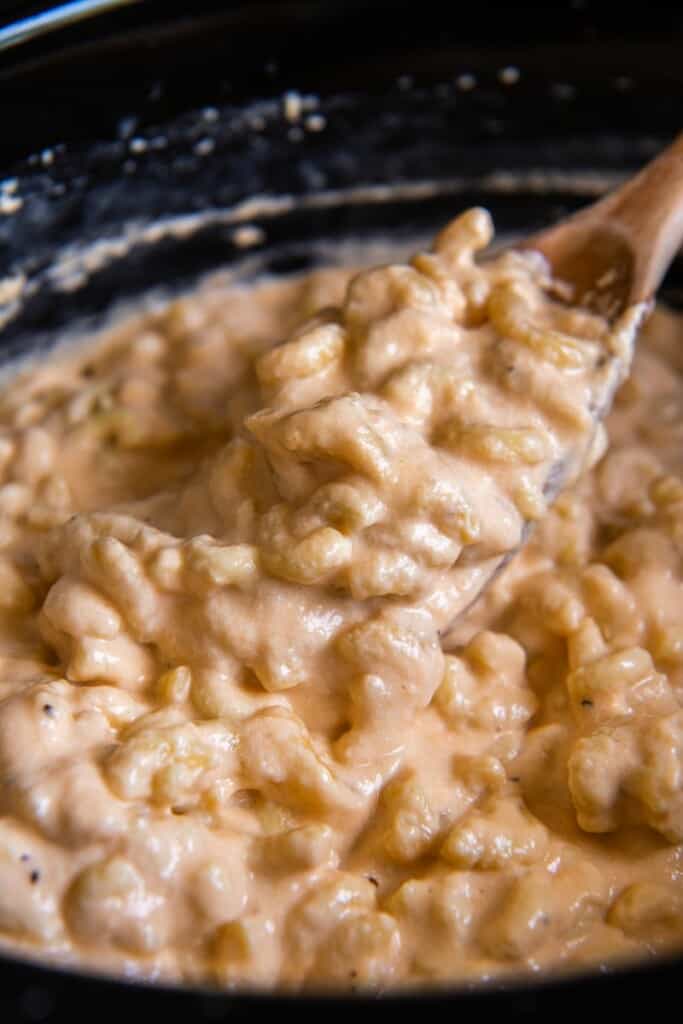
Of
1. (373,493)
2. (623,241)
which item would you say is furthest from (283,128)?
(373,493)

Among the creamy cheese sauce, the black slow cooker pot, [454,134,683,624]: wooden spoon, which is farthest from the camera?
the black slow cooker pot

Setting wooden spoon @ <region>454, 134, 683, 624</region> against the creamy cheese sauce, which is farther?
wooden spoon @ <region>454, 134, 683, 624</region>

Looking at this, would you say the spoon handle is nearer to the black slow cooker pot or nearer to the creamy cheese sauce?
the creamy cheese sauce

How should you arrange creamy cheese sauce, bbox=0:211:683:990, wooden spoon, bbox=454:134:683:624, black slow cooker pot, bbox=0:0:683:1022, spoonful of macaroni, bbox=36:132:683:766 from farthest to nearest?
A: 1. black slow cooker pot, bbox=0:0:683:1022
2. wooden spoon, bbox=454:134:683:624
3. spoonful of macaroni, bbox=36:132:683:766
4. creamy cheese sauce, bbox=0:211:683:990

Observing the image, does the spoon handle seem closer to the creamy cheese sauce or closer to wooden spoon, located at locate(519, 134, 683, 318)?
wooden spoon, located at locate(519, 134, 683, 318)

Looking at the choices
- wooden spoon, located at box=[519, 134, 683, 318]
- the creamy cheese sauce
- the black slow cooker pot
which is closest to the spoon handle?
wooden spoon, located at box=[519, 134, 683, 318]

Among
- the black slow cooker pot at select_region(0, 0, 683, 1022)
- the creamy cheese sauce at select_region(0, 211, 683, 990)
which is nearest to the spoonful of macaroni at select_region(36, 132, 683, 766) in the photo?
the creamy cheese sauce at select_region(0, 211, 683, 990)

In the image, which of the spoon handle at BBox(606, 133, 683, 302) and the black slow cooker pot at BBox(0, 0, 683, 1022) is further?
the black slow cooker pot at BBox(0, 0, 683, 1022)

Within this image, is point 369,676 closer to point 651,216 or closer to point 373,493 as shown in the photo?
point 373,493
